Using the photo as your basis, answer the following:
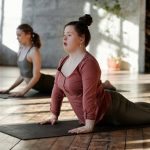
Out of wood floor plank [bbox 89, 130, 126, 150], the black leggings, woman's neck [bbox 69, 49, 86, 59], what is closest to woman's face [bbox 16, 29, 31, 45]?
the black leggings

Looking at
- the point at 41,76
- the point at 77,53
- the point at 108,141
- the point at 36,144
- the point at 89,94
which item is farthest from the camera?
the point at 41,76

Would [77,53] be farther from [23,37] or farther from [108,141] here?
[23,37]

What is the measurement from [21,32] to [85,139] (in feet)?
6.93

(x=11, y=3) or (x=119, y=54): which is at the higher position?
(x=11, y=3)

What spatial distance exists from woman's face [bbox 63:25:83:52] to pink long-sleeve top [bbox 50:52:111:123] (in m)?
0.08

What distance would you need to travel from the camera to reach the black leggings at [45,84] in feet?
14.6

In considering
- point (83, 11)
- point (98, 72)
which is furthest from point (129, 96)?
point (83, 11)

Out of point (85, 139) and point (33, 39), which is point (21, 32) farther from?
point (85, 139)

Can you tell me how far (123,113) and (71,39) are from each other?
593 mm

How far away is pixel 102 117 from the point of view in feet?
8.46

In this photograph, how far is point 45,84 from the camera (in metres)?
4.48

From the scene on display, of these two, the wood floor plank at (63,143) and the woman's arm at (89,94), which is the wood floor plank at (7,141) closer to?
the wood floor plank at (63,143)

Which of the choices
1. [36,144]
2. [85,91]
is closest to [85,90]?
[85,91]

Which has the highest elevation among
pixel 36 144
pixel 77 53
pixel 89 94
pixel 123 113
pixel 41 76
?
pixel 77 53
